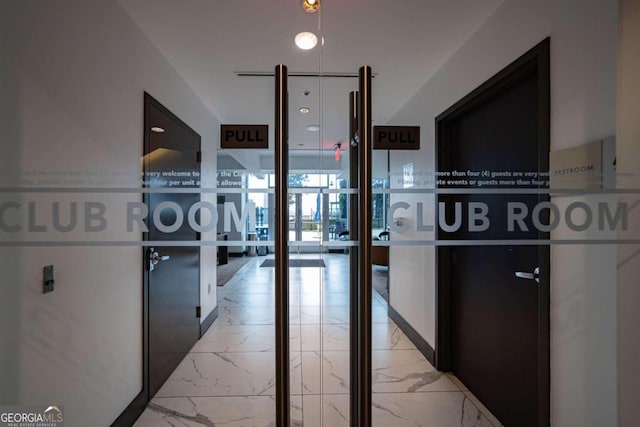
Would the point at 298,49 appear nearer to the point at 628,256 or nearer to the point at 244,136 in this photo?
the point at 244,136

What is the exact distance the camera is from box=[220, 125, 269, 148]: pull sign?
1.42 meters

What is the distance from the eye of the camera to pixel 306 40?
1613 millimetres

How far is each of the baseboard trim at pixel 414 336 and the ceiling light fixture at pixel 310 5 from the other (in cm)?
176

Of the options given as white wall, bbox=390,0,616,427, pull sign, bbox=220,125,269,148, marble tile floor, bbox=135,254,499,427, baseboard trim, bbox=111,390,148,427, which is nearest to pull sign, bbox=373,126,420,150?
white wall, bbox=390,0,616,427

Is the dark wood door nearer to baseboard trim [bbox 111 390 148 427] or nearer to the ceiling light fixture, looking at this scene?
baseboard trim [bbox 111 390 148 427]

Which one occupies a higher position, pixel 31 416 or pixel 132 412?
pixel 31 416

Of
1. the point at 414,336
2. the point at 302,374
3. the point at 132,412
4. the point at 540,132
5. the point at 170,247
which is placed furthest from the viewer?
the point at 414,336

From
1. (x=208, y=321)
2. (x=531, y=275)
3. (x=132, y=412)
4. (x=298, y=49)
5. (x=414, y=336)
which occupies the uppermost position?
(x=298, y=49)

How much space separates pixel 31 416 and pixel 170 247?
93 cm

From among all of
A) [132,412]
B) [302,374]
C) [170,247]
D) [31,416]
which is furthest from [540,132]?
[132,412]

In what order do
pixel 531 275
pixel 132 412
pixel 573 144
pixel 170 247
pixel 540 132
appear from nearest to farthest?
pixel 573 144
pixel 540 132
pixel 531 275
pixel 132 412
pixel 170 247

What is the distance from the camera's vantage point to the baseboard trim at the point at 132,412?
64.3 inches

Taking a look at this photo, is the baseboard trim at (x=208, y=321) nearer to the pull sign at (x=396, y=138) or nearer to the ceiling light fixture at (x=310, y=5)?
the pull sign at (x=396, y=138)

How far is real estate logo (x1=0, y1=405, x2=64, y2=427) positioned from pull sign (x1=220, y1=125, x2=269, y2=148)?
1.34m
